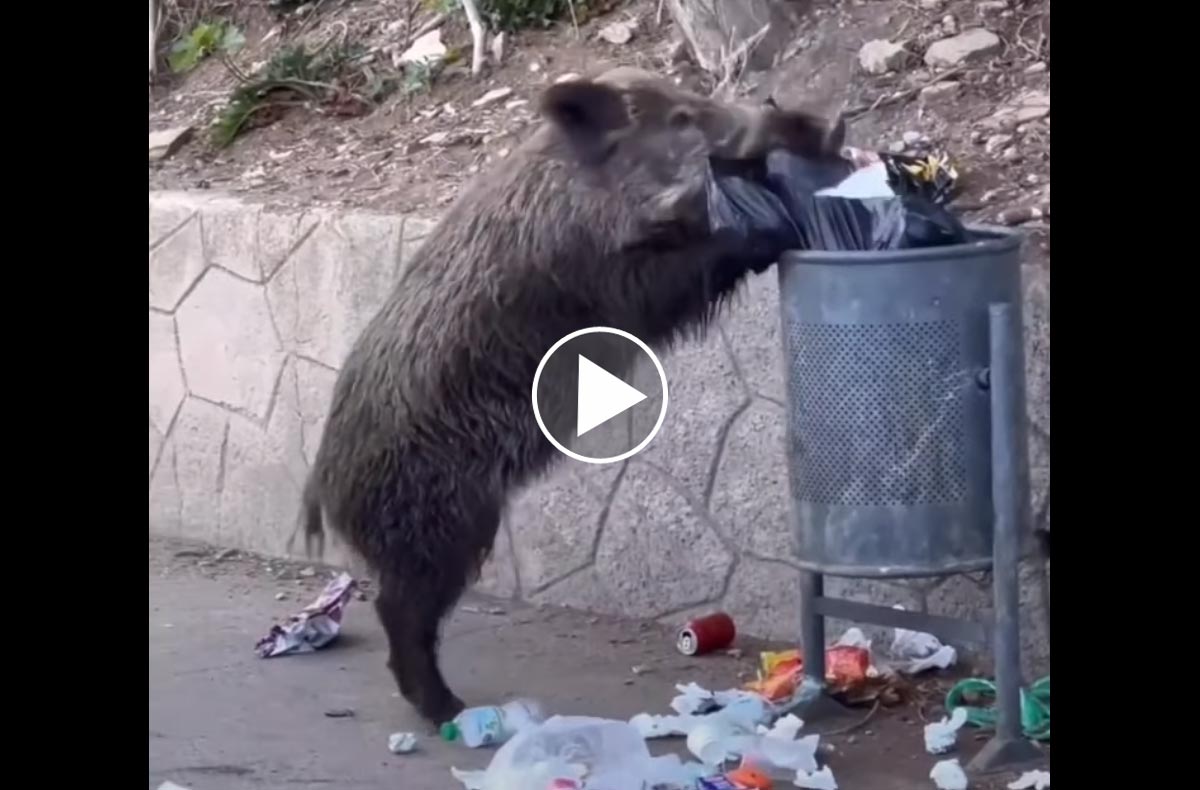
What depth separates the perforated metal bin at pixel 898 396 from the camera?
11.1 ft

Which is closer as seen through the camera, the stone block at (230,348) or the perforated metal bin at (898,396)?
the perforated metal bin at (898,396)

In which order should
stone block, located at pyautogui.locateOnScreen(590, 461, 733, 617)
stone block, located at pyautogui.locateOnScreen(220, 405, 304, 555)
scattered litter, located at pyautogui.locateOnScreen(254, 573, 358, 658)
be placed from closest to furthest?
scattered litter, located at pyautogui.locateOnScreen(254, 573, 358, 658)
stone block, located at pyautogui.locateOnScreen(220, 405, 304, 555)
stone block, located at pyautogui.locateOnScreen(590, 461, 733, 617)

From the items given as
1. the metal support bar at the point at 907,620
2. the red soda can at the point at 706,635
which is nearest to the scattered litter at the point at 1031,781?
the metal support bar at the point at 907,620

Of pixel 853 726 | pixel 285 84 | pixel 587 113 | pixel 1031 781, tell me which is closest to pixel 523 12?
pixel 587 113

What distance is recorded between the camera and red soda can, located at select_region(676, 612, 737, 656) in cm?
374

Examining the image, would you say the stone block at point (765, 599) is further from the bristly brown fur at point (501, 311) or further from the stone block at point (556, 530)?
the bristly brown fur at point (501, 311)

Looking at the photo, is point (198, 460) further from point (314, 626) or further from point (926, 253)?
point (926, 253)

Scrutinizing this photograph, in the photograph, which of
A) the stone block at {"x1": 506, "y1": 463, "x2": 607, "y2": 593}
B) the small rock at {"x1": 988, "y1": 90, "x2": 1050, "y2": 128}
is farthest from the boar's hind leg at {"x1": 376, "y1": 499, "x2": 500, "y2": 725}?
the small rock at {"x1": 988, "y1": 90, "x2": 1050, "y2": 128}

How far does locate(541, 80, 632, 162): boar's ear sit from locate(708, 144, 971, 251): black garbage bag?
20 centimetres

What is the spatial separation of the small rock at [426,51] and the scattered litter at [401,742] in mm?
1270

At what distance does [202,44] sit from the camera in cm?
325

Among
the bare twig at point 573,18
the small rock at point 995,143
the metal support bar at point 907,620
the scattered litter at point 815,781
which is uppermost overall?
the bare twig at point 573,18

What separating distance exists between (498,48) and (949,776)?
161 centimetres

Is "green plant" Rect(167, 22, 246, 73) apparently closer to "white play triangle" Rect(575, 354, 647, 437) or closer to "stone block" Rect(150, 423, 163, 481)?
"stone block" Rect(150, 423, 163, 481)
